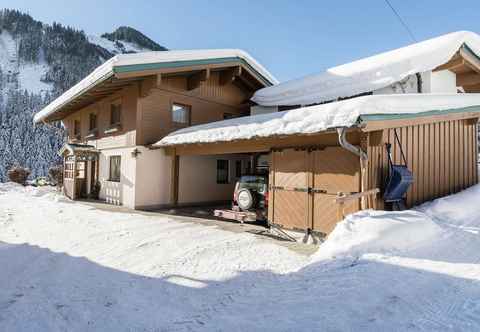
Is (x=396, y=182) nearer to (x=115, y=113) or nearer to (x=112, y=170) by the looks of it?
(x=112, y=170)

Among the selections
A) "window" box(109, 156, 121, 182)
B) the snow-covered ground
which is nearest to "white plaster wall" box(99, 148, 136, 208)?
"window" box(109, 156, 121, 182)

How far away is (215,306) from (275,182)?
4.47 meters

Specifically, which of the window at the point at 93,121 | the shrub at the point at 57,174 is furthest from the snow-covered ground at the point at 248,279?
the shrub at the point at 57,174

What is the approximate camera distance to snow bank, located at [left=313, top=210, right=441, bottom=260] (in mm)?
4480

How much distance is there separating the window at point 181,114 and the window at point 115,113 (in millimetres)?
2500

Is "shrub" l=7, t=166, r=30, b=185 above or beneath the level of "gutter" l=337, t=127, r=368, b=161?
beneath

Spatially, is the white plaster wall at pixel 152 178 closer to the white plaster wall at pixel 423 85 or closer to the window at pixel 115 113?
the window at pixel 115 113

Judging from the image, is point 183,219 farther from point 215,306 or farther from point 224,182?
point 215,306

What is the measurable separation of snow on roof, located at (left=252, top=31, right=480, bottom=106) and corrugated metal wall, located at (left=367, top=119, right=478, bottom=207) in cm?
210

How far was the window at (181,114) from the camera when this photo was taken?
480 inches

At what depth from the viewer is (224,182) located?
1334 centimetres

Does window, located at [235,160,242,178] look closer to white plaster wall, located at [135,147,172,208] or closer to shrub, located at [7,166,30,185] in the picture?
white plaster wall, located at [135,147,172,208]

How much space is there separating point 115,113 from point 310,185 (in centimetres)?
1023

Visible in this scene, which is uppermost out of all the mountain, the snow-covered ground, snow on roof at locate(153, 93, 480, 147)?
the mountain
